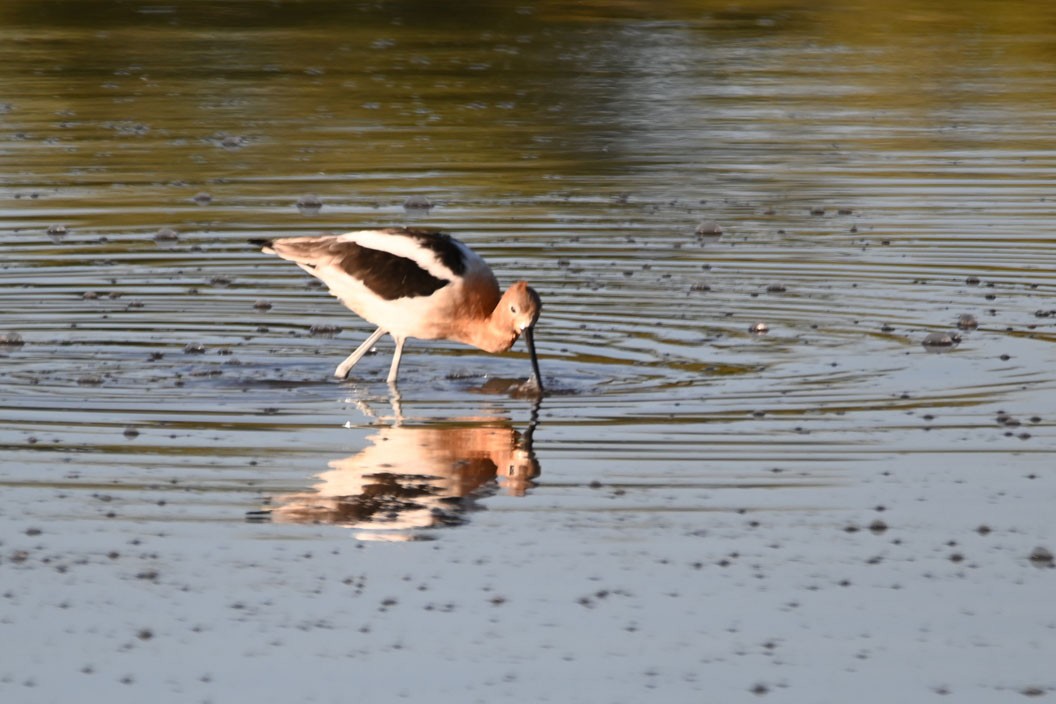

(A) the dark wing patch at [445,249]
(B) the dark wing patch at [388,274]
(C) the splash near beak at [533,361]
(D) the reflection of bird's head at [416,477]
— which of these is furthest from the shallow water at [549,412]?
(A) the dark wing patch at [445,249]

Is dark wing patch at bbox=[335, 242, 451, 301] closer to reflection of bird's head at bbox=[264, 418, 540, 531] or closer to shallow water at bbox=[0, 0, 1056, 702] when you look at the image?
shallow water at bbox=[0, 0, 1056, 702]

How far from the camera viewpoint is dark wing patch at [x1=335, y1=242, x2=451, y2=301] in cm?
1332

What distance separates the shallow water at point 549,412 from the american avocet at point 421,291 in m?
0.37

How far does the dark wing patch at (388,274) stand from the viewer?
13.3 m

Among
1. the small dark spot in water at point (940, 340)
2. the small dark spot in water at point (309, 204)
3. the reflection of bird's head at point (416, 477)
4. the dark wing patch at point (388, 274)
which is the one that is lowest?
the small dark spot in water at point (309, 204)

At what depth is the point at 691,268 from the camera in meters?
17.1

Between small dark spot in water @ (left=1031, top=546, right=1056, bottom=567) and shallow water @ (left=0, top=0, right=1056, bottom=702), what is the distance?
77 mm

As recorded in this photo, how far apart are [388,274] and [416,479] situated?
3056 mm

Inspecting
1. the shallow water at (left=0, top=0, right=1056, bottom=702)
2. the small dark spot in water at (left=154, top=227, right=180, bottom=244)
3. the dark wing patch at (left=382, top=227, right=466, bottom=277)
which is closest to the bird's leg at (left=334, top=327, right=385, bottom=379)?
the shallow water at (left=0, top=0, right=1056, bottom=702)

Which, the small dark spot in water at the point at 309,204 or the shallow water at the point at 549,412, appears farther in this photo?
the small dark spot in water at the point at 309,204

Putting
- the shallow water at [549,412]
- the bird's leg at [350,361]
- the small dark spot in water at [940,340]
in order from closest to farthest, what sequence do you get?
1. the shallow water at [549,412]
2. the bird's leg at [350,361]
3. the small dark spot in water at [940,340]

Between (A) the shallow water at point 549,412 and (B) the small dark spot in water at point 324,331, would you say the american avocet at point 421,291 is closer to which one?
(A) the shallow water at point 549,412

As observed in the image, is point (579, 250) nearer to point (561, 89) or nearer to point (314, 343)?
point (314, 343)

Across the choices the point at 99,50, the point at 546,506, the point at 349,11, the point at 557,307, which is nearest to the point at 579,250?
the point at 557,307
